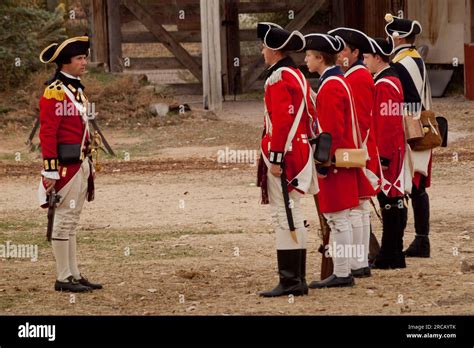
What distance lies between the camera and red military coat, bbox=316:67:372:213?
31.4 ft

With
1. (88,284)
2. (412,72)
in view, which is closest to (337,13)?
(412,72)

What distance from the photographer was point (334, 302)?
9.23 metres

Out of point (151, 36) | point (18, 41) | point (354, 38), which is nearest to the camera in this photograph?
point (354, 38)

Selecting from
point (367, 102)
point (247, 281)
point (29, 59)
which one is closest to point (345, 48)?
point (367, 102)

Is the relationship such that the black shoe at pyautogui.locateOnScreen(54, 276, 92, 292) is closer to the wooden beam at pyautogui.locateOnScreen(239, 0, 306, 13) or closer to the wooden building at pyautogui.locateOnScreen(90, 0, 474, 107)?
the wooden building at pyautogui.locateOnScreen(90, 0, 474, 107)

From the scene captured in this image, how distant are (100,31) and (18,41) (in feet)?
10.0

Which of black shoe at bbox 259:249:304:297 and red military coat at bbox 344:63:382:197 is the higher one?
red military coat at bbox 344:63:382:197

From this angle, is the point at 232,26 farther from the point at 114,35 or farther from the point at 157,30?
the point at 114,35

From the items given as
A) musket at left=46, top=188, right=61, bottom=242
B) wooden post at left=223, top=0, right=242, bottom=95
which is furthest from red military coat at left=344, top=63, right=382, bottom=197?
wooden post at left=223, top=0, right=242, bottom=95

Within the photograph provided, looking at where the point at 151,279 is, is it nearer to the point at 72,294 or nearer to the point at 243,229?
the point at 72,294

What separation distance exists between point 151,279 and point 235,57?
18797 mm

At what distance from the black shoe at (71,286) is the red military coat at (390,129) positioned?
101 inches

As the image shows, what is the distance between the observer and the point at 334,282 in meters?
9.83

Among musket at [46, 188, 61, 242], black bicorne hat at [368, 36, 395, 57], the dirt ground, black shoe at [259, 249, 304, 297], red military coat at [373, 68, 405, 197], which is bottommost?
the dirt ground
